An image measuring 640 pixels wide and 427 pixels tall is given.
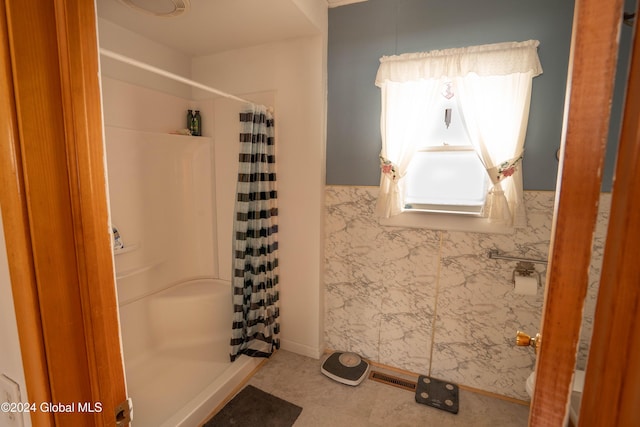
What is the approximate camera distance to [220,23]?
1.92 meters

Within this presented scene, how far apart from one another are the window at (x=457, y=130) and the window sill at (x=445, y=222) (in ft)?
0.10

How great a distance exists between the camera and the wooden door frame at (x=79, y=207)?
37 cm

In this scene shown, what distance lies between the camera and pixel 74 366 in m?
0.56

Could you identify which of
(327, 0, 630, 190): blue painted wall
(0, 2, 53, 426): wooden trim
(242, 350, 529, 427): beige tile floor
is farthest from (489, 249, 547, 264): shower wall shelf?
(0, 2, 53, 426): wooden trim

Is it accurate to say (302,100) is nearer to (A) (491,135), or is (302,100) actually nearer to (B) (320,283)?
(A) (491,135)

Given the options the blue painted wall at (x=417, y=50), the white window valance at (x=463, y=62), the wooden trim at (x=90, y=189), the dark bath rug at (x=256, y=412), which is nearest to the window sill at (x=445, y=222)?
the blue painted wall at (x=417, y=50)

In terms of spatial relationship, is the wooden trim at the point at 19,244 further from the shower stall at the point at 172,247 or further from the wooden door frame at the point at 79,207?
the shower stall at the point at 172,247

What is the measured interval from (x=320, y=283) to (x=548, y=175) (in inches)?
67.8

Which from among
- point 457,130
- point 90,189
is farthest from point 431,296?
point 90,189

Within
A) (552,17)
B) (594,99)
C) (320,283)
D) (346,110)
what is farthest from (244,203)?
(552,17)

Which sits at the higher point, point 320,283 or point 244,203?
point 244,203

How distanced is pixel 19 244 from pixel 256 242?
1647 millimetres

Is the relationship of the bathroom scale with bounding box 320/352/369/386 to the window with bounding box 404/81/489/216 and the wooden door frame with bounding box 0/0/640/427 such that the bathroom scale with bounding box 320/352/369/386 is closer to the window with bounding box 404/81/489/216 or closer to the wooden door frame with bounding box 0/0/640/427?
the window with bounding box 404/81/489/216

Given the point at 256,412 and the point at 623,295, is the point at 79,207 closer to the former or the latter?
the point at 623,295
